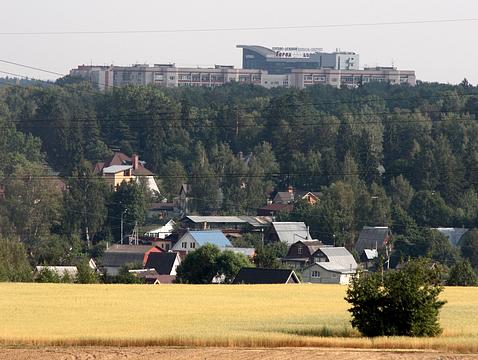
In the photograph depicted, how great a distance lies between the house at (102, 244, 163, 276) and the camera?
105m

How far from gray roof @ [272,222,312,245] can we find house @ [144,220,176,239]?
10589 mm

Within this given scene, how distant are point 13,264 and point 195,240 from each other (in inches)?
1327

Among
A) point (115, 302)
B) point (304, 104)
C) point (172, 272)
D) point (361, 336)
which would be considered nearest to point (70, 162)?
point (304, 104)

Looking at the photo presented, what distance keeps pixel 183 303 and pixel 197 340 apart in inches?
583

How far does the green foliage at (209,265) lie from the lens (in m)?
79.3

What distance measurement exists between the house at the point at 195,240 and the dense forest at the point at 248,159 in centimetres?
816

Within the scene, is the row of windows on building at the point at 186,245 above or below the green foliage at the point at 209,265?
below

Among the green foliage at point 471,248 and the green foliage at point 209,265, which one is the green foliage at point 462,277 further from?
the green foliage at point 471,248

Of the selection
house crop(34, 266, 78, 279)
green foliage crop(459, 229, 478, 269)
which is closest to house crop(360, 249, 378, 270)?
green foliage crop(459, 229, 478, 269)

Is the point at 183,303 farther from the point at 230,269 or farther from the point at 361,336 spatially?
the point at 230,269

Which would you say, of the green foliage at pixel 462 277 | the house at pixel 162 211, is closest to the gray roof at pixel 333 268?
the green foliage at pixel 462 277

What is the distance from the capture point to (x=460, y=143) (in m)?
160

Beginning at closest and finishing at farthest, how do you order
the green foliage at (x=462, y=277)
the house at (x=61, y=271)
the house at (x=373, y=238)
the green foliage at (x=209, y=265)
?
the house at (x=61, y=271) < the green foliage at (x=462, y=277) < the green foliage at (x=209, y=265) < the house at (x=373, y=238)

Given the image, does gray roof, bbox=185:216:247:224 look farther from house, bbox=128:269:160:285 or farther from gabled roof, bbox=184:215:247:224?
house, bbox=128:269:160:285
